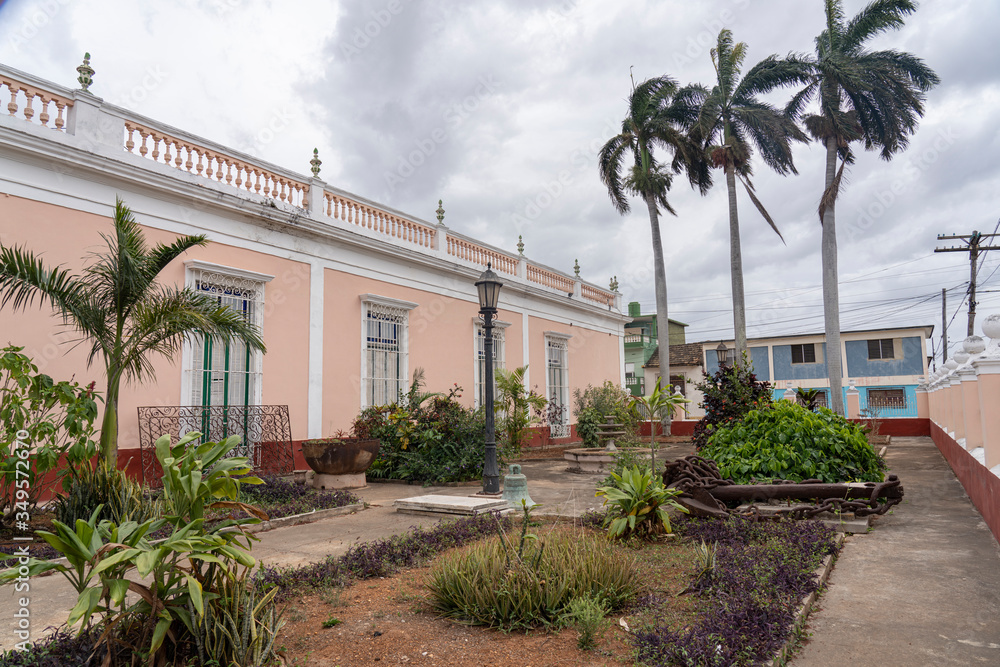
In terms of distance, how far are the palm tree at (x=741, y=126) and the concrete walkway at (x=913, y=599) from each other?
13.4 meters

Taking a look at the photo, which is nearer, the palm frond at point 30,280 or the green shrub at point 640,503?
the green shrub at point 640,503

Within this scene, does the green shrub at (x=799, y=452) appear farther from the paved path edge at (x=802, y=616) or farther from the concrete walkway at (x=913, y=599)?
the paved path edge at (x=802, y=616)

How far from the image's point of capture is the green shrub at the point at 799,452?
599 centimetres

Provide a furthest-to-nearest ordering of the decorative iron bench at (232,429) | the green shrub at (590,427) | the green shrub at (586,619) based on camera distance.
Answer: the green shrub at (590,427), the decorative iron bench at (232,429), the green shrub at (586,619)

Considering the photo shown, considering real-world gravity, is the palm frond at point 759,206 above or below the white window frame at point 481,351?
above

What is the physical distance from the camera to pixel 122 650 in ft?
8.47

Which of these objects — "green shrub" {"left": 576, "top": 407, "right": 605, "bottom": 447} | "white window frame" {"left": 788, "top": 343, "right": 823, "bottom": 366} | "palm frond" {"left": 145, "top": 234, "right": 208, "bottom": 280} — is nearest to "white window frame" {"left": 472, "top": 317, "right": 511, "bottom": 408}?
"green shrub" {"left": 576, "top": 407, "right": 605, "bottom": 447}

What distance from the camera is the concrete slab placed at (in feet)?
21.4

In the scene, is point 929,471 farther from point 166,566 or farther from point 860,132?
point 860,132

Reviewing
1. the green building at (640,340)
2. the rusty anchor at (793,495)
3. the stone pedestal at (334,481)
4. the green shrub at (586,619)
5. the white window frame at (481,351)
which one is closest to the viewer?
the green shrub at (586,619)

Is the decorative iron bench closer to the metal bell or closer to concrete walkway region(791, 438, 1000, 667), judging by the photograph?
the metal bell

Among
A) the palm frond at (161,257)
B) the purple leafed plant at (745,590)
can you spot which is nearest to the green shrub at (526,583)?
the purple leafed plant at (745,590)

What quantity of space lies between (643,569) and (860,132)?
18.5 metres

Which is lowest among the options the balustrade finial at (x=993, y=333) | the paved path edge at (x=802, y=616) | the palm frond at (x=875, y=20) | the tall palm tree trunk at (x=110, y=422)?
the paved path edge at (x=802, y=616)
